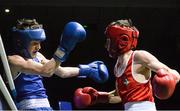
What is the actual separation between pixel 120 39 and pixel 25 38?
2.07 feet

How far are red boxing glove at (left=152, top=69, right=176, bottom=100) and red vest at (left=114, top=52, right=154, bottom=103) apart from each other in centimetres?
19

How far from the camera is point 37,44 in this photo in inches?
131

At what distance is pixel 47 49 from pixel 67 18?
96 cm

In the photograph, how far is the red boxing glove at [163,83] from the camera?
282cm

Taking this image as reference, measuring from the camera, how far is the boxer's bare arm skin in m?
3.07

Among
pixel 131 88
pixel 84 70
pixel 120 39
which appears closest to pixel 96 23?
pixel 84 70

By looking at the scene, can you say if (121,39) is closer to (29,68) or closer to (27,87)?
(29,68)

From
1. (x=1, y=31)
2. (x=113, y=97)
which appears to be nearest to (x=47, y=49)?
(x=1, y=31)

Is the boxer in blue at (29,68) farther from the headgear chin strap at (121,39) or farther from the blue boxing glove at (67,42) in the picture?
the headgear chin strap at (121,39)

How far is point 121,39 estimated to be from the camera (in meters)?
3.13

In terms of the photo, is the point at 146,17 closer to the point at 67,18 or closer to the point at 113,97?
the point at 67,18

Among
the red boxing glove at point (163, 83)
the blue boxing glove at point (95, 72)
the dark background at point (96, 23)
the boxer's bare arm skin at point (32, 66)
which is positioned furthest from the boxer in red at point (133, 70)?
the dark background at point (96, 23)

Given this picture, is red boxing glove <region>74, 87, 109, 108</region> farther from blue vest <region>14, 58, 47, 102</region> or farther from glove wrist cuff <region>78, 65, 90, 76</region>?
blue vest <region>14, 58, 47, 102</region>

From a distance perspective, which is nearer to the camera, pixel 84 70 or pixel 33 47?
pixel 33 47
